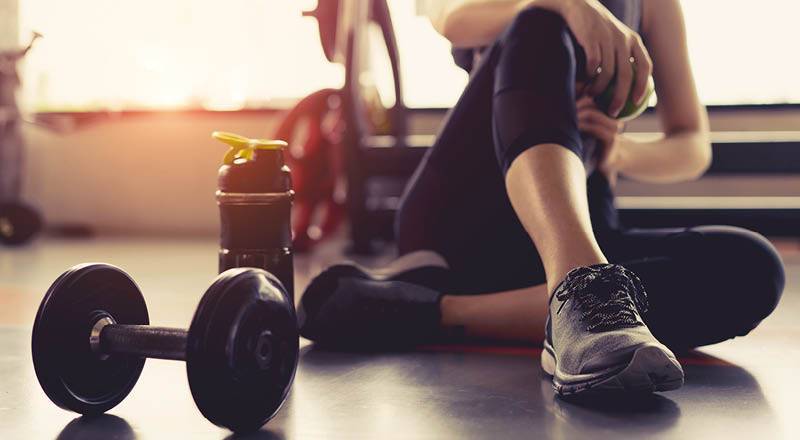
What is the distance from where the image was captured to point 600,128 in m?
1.32

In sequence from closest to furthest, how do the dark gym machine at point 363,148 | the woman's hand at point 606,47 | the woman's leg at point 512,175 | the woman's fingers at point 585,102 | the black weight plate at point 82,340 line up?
1. the black weight plate at point 82,340
2. the woman's leg at point 512,175
3. the woman's hand at point 606,47
4. the woman's fingers at point 585,102
5. the dark gym machine at point 363,148

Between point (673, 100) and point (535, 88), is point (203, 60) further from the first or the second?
point (535, 88)

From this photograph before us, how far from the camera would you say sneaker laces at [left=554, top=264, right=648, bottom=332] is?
3.09 ft

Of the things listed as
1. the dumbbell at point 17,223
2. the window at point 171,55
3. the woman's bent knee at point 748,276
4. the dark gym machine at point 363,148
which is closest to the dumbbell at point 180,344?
the woman's bent knee at point 748,276

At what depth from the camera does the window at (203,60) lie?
3898mm

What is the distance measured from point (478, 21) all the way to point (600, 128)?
0.28 meters

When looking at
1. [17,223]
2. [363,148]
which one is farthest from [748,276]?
[17,223]

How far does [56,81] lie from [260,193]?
12.0ft

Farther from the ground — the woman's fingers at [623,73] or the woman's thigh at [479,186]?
the woman's fingers at [623,73]

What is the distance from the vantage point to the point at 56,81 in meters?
4.34

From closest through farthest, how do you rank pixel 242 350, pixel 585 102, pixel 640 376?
pixel 242 350
pixel 640 376
pixel 585 102

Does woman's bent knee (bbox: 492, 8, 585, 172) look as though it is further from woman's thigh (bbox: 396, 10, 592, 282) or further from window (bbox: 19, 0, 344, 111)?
window (bbox: 19, 0, 344, 111)

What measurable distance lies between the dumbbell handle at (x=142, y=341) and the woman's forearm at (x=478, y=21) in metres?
0.79

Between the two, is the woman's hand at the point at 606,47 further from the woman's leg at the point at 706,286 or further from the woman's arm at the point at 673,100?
the woman's arm at the point at 673,100
